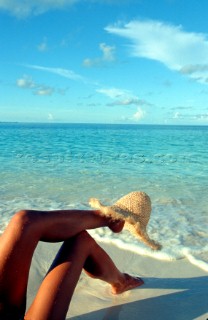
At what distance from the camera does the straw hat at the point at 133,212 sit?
2531 millimetres

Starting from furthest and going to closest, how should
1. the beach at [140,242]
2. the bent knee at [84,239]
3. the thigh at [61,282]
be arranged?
the beach at [140,242]
the bent knee at [84,239]
the thigh at [61,282]

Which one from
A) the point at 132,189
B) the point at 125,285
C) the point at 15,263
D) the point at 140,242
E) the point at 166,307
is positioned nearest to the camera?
the point at 15,263

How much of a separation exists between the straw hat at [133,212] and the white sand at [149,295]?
1.69 ft

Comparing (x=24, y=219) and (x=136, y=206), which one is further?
(x=136, y=206)

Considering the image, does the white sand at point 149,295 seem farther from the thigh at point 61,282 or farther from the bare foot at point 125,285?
the thigh at point 61,282

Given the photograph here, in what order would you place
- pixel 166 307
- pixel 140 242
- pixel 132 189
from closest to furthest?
1. pixel 166 307
2. pixel 140 242
3. pixel 132 189

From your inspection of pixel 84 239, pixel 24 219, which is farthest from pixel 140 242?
pixel 24 219

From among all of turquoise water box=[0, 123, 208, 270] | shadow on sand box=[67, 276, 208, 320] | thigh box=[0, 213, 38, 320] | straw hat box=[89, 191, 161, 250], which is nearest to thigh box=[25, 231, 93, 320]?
thigh box=[0, 213, 38, 320]

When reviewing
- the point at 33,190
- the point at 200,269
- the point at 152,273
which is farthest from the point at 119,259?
the point at 33,190

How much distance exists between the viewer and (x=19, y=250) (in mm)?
2189

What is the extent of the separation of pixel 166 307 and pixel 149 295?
0.74 feet

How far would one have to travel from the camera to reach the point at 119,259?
3.87 m

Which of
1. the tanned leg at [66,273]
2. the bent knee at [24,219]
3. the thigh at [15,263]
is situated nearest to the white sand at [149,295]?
the tanned leg at [66,273]

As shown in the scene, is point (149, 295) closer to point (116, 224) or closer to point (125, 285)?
point (125, 285)
